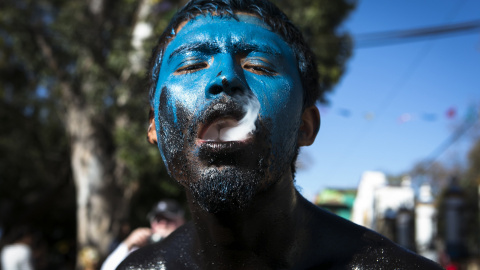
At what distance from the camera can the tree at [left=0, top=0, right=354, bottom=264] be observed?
9.44 metres

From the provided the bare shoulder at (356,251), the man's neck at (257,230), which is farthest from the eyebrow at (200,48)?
the bare shoulder at (356,251)

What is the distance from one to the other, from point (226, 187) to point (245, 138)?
0.15 metres

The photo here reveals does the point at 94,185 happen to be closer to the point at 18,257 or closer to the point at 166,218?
the point at 18,257

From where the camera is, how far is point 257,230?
156cm

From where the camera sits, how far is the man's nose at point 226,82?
1442 mm

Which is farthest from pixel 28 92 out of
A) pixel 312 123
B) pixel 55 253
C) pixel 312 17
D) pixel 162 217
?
pixel 312 123

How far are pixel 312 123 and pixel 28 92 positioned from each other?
17.7 m

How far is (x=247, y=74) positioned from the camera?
1556 millimetres

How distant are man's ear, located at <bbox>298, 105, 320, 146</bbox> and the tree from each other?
23.5 ft

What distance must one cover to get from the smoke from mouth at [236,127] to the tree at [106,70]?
7518mm

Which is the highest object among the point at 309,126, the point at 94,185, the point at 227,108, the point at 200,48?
the point at 94,185

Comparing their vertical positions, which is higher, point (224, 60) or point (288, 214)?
point (224, 60)

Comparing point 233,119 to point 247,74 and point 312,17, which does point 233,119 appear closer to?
point 247,74

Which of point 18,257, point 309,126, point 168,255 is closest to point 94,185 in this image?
point 18,257
